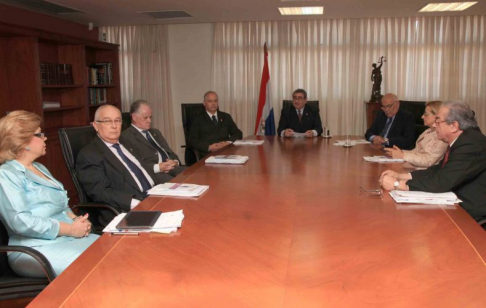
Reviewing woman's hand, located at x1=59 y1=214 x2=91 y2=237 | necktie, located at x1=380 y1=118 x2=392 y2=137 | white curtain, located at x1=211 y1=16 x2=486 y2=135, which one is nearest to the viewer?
woman's hand, located at x1=59 y1=214 x2=91 y2=237

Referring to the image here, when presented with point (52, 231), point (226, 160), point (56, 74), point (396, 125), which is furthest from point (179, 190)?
point (56, 74)

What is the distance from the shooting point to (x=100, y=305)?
125cm

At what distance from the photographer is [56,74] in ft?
19.3

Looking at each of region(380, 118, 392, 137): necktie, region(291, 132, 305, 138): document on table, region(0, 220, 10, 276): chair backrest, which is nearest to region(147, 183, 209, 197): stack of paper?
region(0, 220, 10, 276): chair backrest

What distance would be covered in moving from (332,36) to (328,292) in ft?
21.0

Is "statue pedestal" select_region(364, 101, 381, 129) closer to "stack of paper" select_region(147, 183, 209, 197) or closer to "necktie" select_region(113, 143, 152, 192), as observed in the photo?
"necktie" select_region(113, 143, 152, 192)

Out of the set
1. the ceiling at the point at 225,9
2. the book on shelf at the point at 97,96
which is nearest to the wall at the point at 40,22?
the ceiling at the point at 225,9

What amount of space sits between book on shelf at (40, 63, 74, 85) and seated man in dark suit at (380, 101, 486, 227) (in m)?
4.65

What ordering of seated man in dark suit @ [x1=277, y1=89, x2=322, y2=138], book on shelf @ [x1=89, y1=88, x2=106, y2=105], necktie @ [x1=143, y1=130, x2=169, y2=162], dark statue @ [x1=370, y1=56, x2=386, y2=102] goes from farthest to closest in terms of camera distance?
dark statue @ [x1=370, y1=56, x2=386, y2=102] → book on shelf @ [x1=89, y1=88, x2=106, y2=105] → seated man in dark suit @ [x1=277, y1=89, x2=322, y2=138] → necktie @ [x1=143, y1=130, x2=169, y2=162]

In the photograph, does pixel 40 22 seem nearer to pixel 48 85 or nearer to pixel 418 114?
pixel 48 85

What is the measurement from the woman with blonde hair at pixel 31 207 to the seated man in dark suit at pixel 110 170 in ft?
1.35

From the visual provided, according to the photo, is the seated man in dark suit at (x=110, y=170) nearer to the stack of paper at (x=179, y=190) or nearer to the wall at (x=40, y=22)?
the stack of paper at (x=179, y=190)

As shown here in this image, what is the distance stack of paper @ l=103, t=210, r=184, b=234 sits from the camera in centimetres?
184

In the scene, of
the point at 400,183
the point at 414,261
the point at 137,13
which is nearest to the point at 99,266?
the point at 414,261
